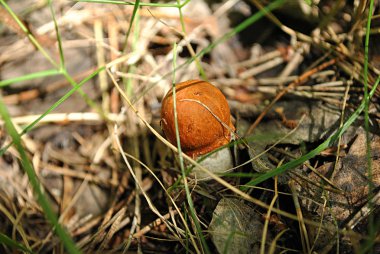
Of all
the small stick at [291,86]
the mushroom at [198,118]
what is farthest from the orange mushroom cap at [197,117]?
the small stick at [291,86]

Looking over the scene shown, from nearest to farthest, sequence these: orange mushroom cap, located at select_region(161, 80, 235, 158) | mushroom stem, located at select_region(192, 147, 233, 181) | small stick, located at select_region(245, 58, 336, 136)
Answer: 1. orange mushroom cap, located at select_region(161, 80, 235, 158)
2. mushroom stem, located at select_region(192, 147, 233, 181)
3. small stick, located at select_region(245, 58, 336, 136)

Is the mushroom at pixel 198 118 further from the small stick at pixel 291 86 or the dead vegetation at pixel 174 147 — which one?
the small stick at pixel 291 86

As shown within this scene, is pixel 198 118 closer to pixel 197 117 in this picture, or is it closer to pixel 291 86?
pixel 197 117

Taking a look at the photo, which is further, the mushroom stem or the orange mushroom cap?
the mushroom stem

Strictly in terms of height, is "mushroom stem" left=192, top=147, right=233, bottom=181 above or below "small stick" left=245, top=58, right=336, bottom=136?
below

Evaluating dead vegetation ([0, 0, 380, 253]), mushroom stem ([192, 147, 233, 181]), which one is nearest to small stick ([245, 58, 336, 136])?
dead vegetation ([0, 0, 380, 253])

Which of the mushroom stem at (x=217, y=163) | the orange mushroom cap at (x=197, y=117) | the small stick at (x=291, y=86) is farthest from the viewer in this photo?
the small stick at (x=291, y=86)

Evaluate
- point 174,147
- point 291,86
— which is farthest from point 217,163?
point 291,86

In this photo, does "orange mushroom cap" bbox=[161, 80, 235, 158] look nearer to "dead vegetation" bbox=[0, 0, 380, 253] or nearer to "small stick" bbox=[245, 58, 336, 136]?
"dead vegetation" bbox=[0, 0, 380, 253]
